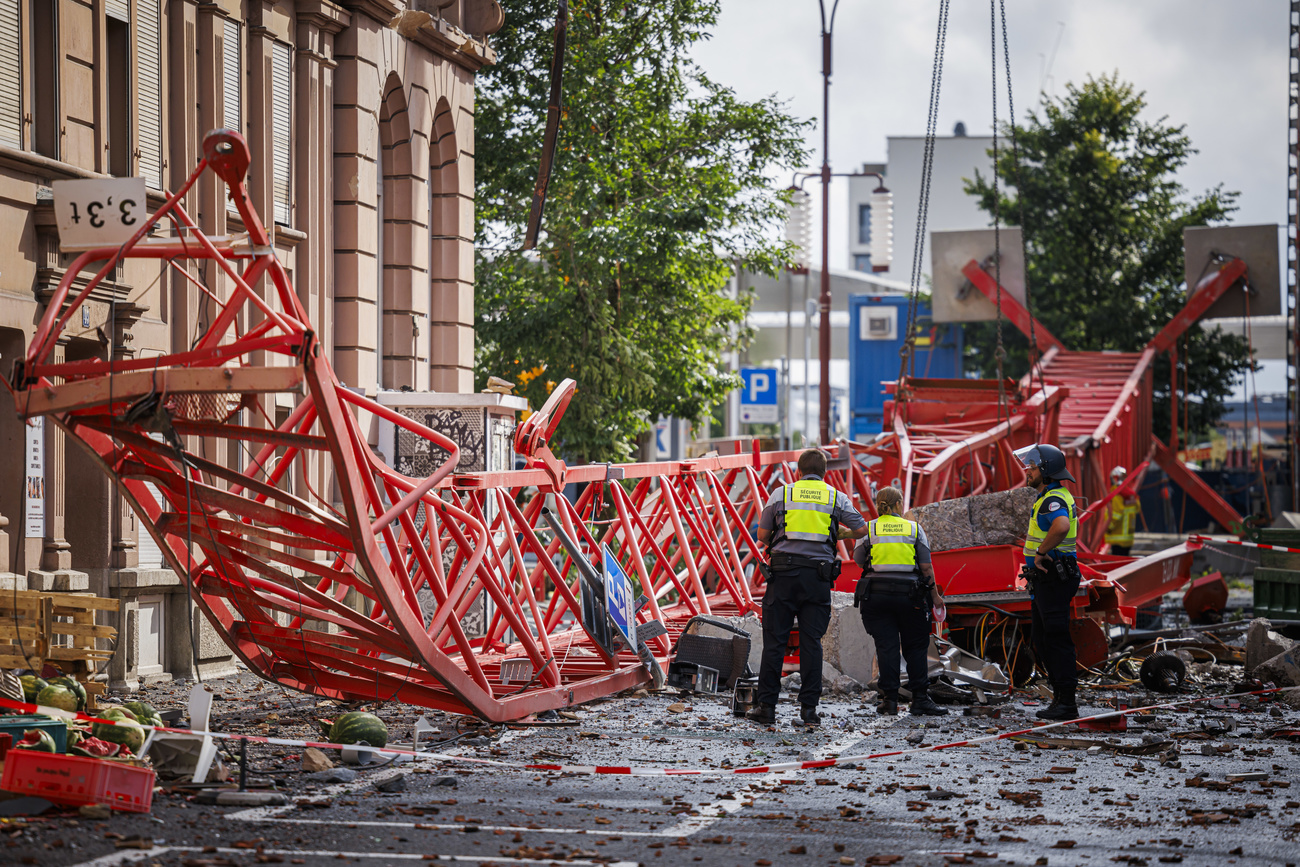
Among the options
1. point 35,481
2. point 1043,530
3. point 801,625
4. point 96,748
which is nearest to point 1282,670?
point 1043,530

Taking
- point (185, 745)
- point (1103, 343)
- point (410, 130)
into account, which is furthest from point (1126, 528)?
point (185, 745)

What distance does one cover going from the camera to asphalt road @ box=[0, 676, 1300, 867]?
620 cm

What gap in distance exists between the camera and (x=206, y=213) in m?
13.7

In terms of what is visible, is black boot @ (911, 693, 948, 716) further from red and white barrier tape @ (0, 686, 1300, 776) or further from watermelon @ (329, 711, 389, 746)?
watermelon @ (329, 711, 389, 746)

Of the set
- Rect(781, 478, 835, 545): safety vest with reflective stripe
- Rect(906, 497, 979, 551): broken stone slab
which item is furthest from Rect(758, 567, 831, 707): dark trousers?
Rect(906, 497, 979, 551): broken stone slab

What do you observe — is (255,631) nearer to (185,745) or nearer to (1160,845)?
(185,745)

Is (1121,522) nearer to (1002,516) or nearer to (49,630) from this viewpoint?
(1002,516)

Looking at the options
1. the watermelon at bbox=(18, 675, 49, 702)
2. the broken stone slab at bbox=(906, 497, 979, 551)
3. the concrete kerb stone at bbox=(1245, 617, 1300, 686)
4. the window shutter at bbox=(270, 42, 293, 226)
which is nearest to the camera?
the watermelon at bbox=(18, 675, 49, 702)

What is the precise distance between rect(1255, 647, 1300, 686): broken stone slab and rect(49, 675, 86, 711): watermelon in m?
9.38

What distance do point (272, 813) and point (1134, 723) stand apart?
635 centimetres

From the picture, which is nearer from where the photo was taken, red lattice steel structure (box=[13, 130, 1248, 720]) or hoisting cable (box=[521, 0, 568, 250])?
red lattice steel structure (box=[13, 130, 1248, 720])

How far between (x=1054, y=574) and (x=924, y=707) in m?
1.41

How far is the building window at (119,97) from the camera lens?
1241 cm

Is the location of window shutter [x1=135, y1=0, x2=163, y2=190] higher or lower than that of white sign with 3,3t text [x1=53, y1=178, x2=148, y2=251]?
higher
